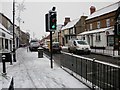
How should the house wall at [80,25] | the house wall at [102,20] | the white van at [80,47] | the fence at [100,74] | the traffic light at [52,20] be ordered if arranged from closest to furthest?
the fence at [100,74] < the traffic light at [52,20] < the white van at [80,47] < the house wall at [102,20] < the house wall at [80,25]

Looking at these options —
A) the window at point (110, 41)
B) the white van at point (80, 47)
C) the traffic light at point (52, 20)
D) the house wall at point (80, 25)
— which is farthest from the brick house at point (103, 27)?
the traffic light at point (52, 20)

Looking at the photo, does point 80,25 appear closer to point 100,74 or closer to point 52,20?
point 52,20

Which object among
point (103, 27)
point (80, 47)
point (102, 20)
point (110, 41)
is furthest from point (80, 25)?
point (80, 47)

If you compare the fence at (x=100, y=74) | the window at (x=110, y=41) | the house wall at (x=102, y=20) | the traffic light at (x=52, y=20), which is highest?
the house wall at (x=102, y=20)

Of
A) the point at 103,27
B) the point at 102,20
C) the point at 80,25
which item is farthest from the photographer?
the point at 80,25

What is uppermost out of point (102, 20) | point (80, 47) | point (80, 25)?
point (80, 25)

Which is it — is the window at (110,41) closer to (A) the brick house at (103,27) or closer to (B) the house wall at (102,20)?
(A) the brick house at (103,27)

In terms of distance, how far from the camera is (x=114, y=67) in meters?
5.63

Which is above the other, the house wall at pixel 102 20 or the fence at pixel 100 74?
the house wall at pixel 102 20

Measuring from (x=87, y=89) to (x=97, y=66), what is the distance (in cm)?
87

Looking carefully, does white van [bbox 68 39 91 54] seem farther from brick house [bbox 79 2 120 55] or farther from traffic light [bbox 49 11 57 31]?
traffic light [bbox 49 11 57 31]

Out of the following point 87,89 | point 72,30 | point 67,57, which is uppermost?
point 72,30

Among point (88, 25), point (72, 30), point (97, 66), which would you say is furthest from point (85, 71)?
point (72, 30)

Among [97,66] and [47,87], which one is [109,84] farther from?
[47,87]
